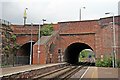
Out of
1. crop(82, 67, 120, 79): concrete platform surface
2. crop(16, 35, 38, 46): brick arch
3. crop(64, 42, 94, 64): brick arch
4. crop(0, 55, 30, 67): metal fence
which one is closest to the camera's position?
crop(82, 67, 120, 79): concrete platform surface

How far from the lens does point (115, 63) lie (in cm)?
3634

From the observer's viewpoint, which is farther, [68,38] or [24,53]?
[24,53]

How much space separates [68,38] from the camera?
45344 millimetres

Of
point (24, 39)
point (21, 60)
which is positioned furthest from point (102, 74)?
point (24, 39)

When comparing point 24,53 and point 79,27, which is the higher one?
point 79,27

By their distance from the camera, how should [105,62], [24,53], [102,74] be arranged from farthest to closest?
[24,53]
[105,62]
[102,74]

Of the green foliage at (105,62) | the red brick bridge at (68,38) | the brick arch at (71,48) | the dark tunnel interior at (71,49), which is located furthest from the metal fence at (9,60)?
the green foliage at (105,62)

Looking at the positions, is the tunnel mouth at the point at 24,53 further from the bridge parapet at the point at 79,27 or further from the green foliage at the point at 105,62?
the green foliage at the point at 105,62

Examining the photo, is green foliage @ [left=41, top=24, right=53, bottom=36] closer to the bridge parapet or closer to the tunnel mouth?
the bridge parapet

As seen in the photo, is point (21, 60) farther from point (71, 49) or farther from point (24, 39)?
point (71, 49)

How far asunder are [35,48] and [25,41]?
6.14m

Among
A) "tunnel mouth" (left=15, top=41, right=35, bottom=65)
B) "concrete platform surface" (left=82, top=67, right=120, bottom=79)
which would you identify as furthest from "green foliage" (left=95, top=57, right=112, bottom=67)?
"tunnel mouth" (left=15, top=41, right=35, bottom=65)

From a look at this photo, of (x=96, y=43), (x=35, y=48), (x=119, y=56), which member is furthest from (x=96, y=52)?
(x=35, y=48)

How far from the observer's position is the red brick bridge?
134 feet
